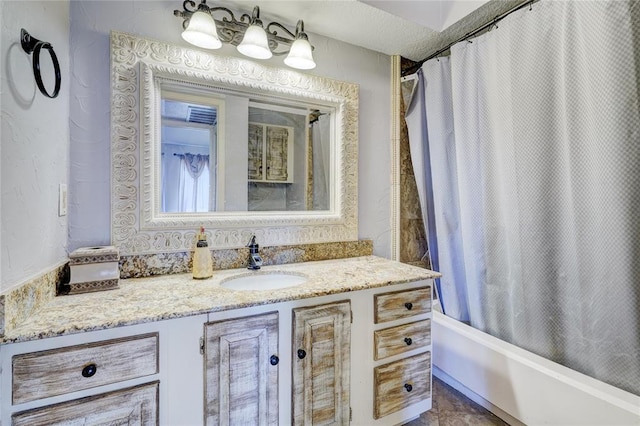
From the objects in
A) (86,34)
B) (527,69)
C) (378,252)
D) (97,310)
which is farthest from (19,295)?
(527,69)

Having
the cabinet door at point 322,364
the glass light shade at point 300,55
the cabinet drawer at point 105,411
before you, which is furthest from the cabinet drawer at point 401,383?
the glass light shade at point 300,55

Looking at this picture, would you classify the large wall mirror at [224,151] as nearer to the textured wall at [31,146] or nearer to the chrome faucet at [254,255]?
the chrome faucet at [254,255]

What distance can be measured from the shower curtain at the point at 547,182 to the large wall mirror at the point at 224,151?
638mm

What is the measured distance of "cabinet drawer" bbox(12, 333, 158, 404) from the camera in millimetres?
732

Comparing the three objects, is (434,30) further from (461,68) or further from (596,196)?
(596,196)

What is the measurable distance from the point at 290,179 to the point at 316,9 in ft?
2.83

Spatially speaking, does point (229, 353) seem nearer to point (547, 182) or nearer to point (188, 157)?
point (188, 157)

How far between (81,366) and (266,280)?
74 cm

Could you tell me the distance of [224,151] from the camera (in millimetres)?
1410

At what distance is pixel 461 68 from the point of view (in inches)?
65.9

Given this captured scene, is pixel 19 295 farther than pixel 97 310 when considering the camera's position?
No

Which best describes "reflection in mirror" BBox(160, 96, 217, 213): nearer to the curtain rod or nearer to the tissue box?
the tissue box

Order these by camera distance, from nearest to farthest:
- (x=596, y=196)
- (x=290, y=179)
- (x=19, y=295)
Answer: (x=19, y=295)
(x=596, y=196)
(x=290, y=179)

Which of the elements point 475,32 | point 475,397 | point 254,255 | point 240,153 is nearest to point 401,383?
point 475,397
